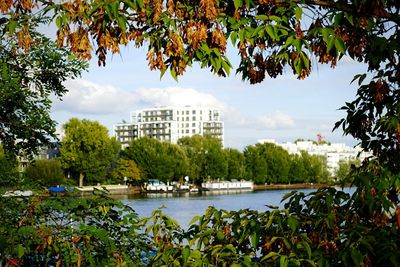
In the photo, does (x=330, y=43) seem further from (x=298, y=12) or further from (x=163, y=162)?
(x=163, y=162)

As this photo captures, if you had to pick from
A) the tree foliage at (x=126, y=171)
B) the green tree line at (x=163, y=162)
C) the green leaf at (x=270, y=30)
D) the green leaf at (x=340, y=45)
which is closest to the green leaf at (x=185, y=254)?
the green leaf at (x=270, y=30)

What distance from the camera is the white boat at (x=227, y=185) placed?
118875mm

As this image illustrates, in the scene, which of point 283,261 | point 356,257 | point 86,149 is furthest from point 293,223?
point 86,149

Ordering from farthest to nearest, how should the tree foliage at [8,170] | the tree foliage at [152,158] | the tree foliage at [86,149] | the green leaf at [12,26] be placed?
the tree foliage at [152,158], the tree foliage at [86,149], the tree foliage at [8,170], the green leaf at [12,26]

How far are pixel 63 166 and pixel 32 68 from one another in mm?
80418

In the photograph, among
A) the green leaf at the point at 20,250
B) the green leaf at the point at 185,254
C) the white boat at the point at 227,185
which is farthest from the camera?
the white boat at the point at 227,185

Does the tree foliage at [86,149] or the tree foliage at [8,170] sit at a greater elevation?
the tree foliage at [86,149]

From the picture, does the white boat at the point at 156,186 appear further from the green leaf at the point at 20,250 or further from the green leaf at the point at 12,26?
the green leaf at the point at 12,26

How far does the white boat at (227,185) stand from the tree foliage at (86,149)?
2897cm

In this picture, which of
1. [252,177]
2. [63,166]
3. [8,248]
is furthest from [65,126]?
[8,248]

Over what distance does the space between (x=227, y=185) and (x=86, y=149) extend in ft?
122

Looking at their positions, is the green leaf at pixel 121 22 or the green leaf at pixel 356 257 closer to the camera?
the green leaf at pixel 121 22

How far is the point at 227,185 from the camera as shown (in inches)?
4771

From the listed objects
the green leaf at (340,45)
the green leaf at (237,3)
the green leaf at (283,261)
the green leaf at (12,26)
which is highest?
the green leaf at (237,3)
